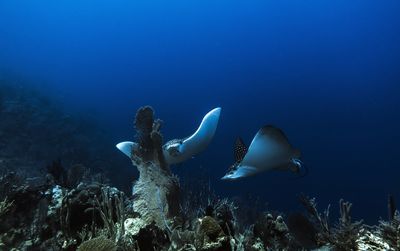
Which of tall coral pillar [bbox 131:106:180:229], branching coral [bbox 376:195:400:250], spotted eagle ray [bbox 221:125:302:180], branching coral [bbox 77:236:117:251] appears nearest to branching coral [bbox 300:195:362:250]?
branching coral [bbox 376:195:400:250]

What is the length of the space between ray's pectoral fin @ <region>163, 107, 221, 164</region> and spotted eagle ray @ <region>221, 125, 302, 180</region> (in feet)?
2.73

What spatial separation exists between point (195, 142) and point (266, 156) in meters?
1.57

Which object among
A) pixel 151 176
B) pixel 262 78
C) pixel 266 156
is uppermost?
pixel 262 78

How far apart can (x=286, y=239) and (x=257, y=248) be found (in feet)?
2.53

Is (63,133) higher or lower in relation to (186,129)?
lower

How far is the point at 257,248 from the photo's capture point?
414 cm

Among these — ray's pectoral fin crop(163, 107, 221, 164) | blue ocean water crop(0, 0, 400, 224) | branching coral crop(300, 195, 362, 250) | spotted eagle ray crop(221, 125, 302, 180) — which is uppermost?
blue ocean water crop(0, 0, 400, 224)

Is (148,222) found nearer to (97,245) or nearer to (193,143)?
(97,245)

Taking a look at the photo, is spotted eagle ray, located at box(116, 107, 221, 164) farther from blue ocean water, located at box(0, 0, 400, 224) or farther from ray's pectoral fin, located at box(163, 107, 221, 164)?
blue ocean water, located at box(0, 0, 400, 224)

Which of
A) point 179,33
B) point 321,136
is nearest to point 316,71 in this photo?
point 321,136

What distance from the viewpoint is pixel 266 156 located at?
4898 millimetres

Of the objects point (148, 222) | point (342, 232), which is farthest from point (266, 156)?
point (148, 222)

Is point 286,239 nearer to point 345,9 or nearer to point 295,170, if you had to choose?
point 295,170

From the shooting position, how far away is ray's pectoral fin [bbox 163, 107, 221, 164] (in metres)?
6.00
